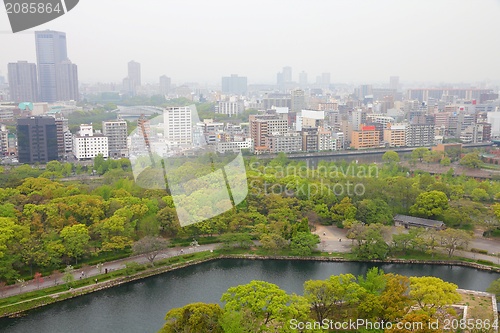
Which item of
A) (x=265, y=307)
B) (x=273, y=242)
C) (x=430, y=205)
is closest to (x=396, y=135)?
(x=430, y=205)

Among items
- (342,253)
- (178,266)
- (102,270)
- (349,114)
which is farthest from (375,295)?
(349,114)

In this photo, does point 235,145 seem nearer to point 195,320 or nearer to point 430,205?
point 430,205

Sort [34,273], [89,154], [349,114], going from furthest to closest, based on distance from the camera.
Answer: [349,114]
[89,154]
[34,273]

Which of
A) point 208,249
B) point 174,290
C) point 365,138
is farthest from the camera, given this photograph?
point 365,138

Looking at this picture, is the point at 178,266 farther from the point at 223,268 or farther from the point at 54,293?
the point at 54,293

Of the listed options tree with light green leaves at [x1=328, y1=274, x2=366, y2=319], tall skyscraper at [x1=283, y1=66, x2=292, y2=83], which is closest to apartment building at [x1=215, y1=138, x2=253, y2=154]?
tree with light green leaves at [x1=328, y1=274, x2=366, y2=319]

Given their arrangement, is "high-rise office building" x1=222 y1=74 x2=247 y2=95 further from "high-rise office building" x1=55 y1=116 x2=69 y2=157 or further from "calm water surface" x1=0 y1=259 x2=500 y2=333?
"calm water surface" x1=0 y1=259 x2=500 y2=333
